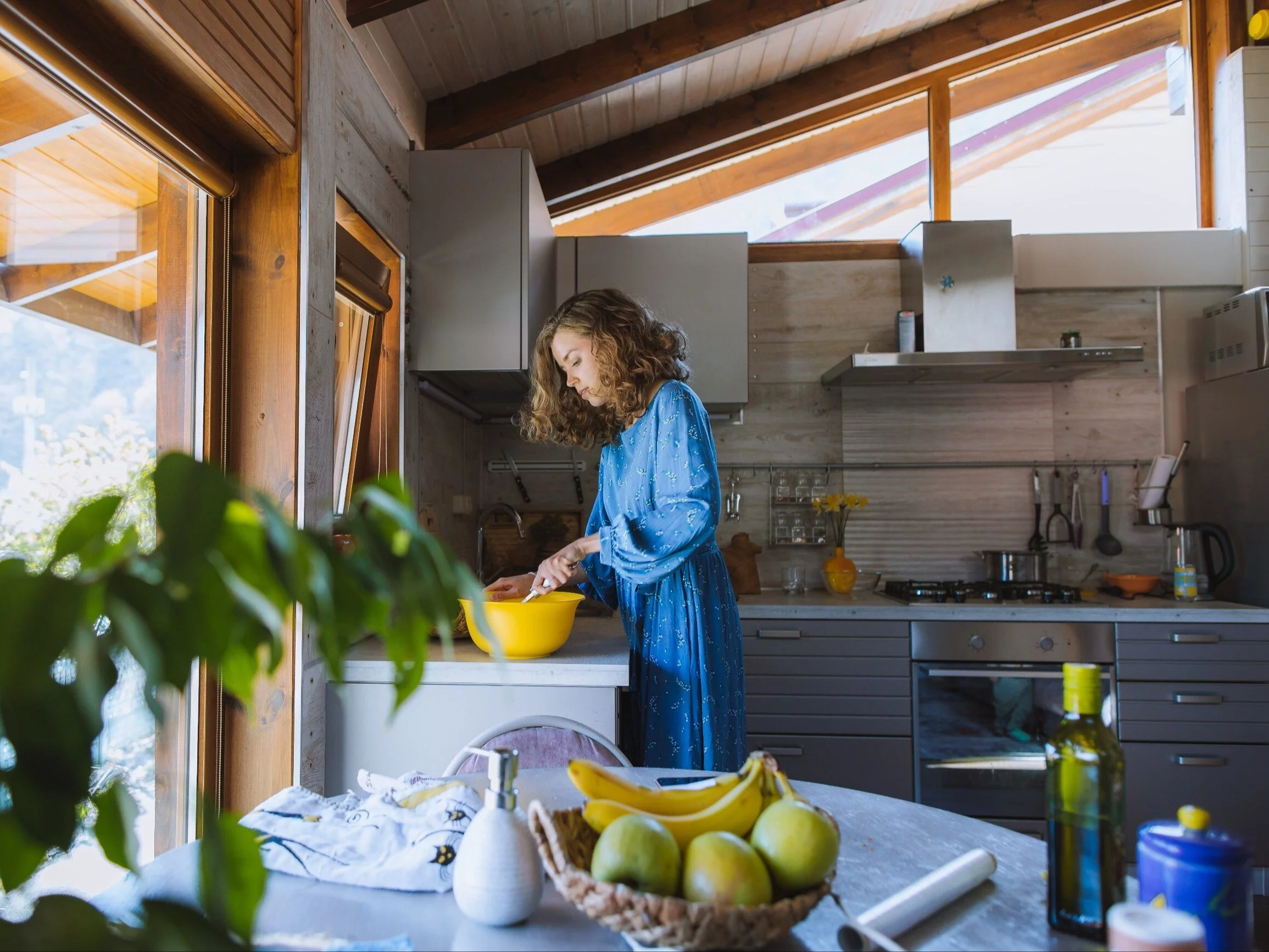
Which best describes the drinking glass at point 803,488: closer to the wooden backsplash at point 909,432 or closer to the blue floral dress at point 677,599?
the wooden backsplash at point 909,432

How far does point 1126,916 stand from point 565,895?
0.41 metres

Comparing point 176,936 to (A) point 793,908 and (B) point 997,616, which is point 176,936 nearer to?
(A) point 793,908

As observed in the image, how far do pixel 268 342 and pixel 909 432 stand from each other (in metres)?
2.59

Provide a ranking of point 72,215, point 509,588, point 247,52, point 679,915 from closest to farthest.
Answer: point 679,915 < point 72,215 < point 247,52 < point 509,588

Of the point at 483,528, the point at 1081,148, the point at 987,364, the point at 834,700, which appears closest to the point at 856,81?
the point at 1081,148

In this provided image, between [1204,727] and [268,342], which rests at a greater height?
[268,342]

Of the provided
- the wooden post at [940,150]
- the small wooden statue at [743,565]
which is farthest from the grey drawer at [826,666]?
the wooden post at [940,150]

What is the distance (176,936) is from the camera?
288 millimetres

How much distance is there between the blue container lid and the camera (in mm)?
623

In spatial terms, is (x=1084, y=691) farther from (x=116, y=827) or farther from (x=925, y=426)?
(x=925, y=426)

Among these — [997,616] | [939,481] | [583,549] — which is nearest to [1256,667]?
[997,616]

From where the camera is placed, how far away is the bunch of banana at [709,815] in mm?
707

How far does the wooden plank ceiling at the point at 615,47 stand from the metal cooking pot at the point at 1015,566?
6.89 ft

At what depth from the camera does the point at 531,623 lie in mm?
1728
